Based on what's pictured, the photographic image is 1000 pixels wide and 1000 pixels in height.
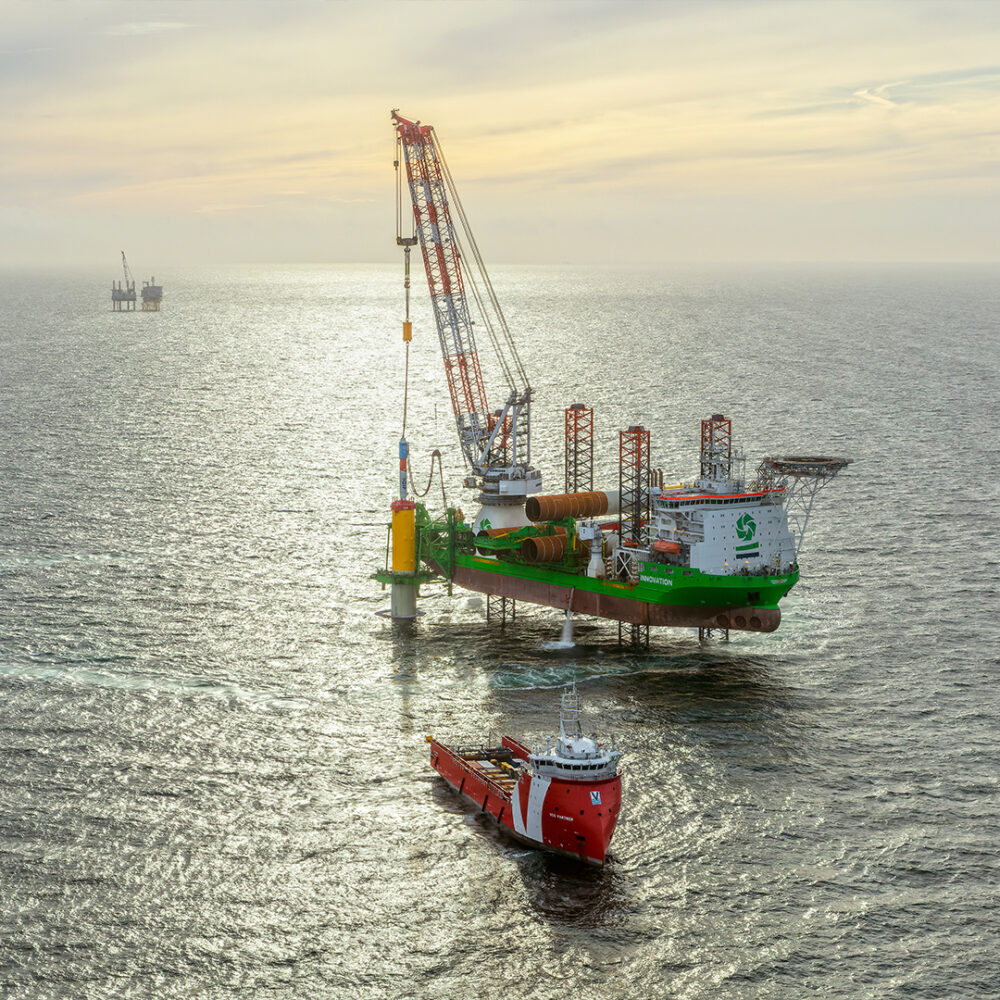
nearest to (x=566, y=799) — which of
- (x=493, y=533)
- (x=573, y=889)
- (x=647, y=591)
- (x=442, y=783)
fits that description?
(x=573, y=889)

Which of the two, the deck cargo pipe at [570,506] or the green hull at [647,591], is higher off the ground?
the deck cargo pipe at [570,506]

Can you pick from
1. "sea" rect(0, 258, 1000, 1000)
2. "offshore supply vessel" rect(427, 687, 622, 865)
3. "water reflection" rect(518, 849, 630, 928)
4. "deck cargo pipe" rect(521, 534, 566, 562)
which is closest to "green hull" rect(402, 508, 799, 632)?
"deck cargo pipe" rect(521, 534, 566, 562)

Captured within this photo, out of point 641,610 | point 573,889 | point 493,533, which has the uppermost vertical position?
point 493,533

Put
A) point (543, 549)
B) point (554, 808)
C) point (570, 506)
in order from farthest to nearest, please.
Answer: point (570, 506) < point (543, 549) < point (554, 808)

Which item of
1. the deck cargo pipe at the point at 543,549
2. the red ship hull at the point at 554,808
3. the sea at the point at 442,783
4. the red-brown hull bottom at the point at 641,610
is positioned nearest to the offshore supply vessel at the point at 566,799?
the red ship hull at the point at 554,808

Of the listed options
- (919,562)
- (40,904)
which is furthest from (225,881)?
(919,562)

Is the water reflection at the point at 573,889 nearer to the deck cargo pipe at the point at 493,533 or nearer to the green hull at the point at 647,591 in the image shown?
the green hull at the point at 647,591

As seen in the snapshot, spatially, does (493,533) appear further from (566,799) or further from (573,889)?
(573,889)
